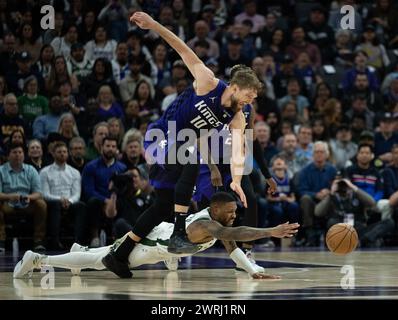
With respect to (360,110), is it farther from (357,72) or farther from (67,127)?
(67,127)

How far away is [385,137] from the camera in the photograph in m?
15.5

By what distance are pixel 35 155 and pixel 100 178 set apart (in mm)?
987

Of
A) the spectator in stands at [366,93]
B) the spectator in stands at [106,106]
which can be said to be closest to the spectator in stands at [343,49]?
the spectator in stands at [366,93]

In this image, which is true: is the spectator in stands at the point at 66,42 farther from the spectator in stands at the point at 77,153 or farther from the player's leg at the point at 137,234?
the player's leg at the point at 137,234

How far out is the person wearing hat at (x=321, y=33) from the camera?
59.3 feet

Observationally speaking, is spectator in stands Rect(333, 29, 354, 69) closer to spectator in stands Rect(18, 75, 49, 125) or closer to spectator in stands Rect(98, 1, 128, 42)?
spectator in stands Rect(98, 1, 128, 42)

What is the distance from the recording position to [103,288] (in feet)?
25.2

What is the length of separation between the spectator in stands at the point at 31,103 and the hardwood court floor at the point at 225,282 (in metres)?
3.57

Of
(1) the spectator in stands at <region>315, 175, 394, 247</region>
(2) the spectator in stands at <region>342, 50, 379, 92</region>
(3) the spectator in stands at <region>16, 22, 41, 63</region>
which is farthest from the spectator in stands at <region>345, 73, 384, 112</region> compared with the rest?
(3) the spectator in stands at <region>16, 22, 41, 63</region>

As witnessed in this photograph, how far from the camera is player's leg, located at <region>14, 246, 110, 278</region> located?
8594mm

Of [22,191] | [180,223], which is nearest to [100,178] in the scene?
[22,191]

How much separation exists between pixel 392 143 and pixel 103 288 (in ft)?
28.9
